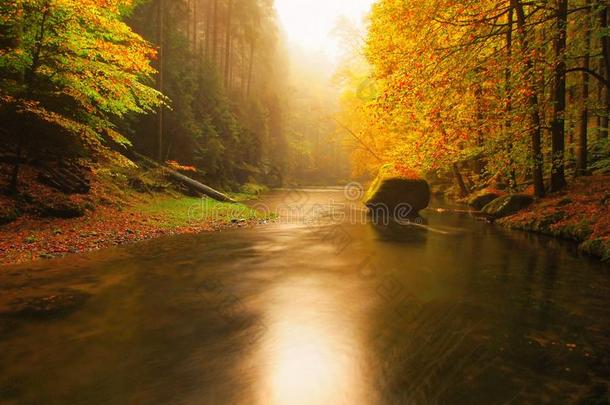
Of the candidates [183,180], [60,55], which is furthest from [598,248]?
[183,180]

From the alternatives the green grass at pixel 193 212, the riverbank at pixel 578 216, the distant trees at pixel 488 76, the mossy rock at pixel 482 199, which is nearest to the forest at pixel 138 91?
the green grass at pixel 193 212

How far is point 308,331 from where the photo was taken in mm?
5148

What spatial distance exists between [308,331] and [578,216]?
34.9 feet

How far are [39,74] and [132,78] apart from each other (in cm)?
236

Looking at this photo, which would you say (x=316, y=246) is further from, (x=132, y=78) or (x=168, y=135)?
(x=168, y=135)

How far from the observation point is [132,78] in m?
10.4

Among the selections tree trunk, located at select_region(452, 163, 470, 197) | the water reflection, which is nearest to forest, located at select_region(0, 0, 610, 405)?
the water reflection

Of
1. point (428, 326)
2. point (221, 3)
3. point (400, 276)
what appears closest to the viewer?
point (428, 326)

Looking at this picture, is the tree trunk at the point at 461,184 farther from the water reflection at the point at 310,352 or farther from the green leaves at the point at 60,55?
the green leaves at the point at 60,55

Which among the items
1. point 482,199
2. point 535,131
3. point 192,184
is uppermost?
point 535,131

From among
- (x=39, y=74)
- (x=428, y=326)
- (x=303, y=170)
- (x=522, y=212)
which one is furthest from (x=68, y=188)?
(x=303, y=170)

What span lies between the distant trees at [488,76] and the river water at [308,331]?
16.2 feet

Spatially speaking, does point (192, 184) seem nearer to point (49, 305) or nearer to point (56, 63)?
point (56, 63)

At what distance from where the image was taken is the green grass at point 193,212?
42.2 ft
